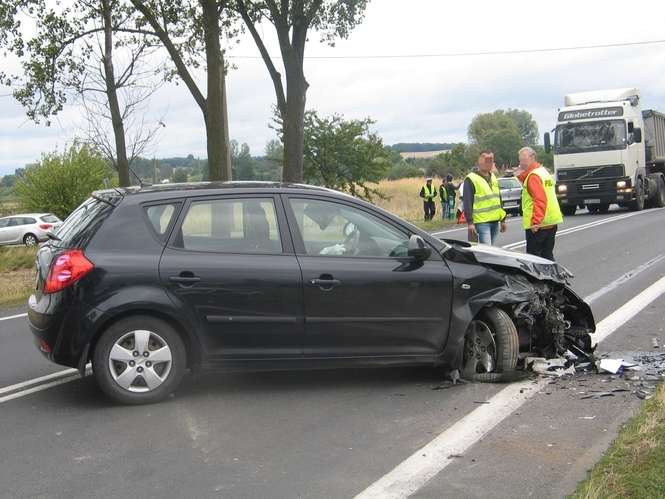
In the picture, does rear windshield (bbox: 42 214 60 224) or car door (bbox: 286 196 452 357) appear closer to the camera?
car door (bbox: 286 196 452 357)

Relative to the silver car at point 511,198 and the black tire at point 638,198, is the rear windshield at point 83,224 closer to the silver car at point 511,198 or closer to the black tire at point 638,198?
the black tire at point 638,198

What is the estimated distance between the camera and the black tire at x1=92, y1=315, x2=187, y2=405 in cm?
562

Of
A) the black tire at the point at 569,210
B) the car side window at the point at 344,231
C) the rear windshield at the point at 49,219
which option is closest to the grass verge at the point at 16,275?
the car side window at the point at 344,231

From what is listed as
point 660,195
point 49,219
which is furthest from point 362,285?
point 49,219

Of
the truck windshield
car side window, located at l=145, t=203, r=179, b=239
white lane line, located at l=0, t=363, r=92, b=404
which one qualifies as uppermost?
the truck windshield

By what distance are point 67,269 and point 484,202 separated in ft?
19.0

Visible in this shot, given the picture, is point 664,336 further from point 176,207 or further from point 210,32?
point 210,32

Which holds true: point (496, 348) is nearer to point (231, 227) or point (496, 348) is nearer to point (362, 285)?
point (362, 285)

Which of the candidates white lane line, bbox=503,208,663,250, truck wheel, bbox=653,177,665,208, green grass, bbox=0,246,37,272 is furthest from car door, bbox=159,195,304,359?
truck wheel, bbox=653,177,665,208

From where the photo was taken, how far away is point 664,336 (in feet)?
24.6

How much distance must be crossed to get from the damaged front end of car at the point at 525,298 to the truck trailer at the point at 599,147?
1957 cm

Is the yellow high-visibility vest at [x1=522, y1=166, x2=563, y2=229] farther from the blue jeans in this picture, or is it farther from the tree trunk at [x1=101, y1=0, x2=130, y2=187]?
the tree trunk at [x1=101, y1=0, x2=130, y2=187]

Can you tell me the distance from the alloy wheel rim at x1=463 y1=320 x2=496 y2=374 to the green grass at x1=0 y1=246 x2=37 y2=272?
684 inches

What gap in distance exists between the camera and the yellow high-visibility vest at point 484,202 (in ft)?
32.7
